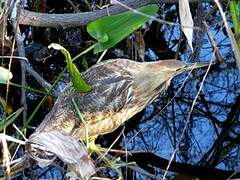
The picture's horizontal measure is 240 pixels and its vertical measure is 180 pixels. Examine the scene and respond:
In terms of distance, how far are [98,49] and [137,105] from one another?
415 mm

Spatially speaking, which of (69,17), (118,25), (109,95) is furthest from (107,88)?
(69,17)

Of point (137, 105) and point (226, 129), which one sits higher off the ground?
point (137, 105)


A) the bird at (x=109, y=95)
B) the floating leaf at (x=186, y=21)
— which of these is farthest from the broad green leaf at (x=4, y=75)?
the floating leaf at (x=186, y=21)

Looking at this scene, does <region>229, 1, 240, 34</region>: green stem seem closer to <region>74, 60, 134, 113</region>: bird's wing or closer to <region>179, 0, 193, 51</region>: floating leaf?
Result: <region>179, 0, 193, 51</region>: floating leaf

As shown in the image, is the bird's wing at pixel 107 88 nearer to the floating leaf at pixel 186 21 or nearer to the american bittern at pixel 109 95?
the american bittern at pixel 109 95

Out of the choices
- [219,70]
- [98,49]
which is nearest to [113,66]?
[98,49]

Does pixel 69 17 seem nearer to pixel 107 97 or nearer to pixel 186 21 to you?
pixel 107 97

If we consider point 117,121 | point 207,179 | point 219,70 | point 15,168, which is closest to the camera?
point 15,168

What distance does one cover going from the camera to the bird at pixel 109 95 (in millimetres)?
1627

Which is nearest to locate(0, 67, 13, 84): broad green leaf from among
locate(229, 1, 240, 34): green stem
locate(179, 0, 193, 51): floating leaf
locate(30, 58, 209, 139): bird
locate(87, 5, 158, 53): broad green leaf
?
locate(30, 58, 209, 139): bird

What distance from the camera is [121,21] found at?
4.39ft

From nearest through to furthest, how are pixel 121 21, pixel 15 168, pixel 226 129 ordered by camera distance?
pixel 121 21 → pixel 15 168 → pixel 226 129

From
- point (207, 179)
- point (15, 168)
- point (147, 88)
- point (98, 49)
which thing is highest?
point (98, 49)

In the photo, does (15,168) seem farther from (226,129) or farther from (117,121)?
(226,129)
